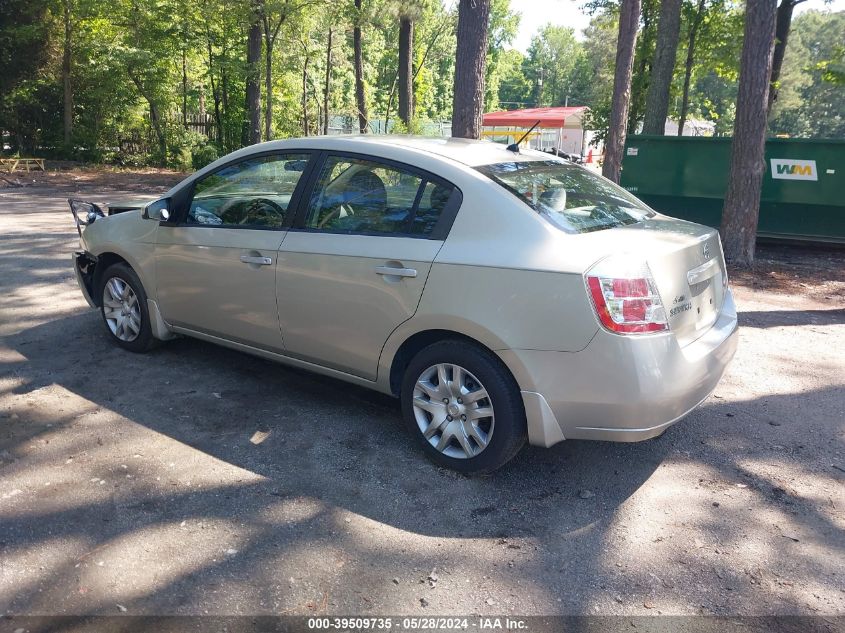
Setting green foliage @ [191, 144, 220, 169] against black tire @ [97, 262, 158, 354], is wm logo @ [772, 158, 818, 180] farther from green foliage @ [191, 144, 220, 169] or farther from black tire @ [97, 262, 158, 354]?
green foliage @ [191, 144, 220, 169]

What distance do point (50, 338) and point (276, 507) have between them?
11.3ft

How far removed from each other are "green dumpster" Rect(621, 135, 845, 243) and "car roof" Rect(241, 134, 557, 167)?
7928 mm

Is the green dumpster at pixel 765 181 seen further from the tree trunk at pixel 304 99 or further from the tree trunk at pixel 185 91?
the tree trunk at pixel 185 91

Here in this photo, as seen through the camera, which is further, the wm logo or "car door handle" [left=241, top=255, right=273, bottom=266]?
the wm logo

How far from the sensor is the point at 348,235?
4055mm

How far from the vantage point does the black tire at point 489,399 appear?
349 centimetres

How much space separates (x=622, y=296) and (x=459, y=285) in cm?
79

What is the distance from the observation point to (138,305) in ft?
17.4

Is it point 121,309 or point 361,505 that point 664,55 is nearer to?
point 121,309

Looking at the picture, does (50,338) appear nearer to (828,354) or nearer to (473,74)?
(473,74)

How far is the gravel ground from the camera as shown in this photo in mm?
2848

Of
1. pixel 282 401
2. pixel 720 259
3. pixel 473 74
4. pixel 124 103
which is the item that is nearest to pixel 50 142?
pixel 124 103

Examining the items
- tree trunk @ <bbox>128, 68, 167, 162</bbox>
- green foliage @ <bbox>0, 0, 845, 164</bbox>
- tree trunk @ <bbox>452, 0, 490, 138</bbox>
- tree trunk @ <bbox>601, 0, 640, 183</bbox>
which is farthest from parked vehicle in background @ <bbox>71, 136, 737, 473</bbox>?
tree trunk @ <bbox>128, 68, 167, 162</bbox>

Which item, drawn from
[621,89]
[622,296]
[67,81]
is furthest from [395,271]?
[67,81]
